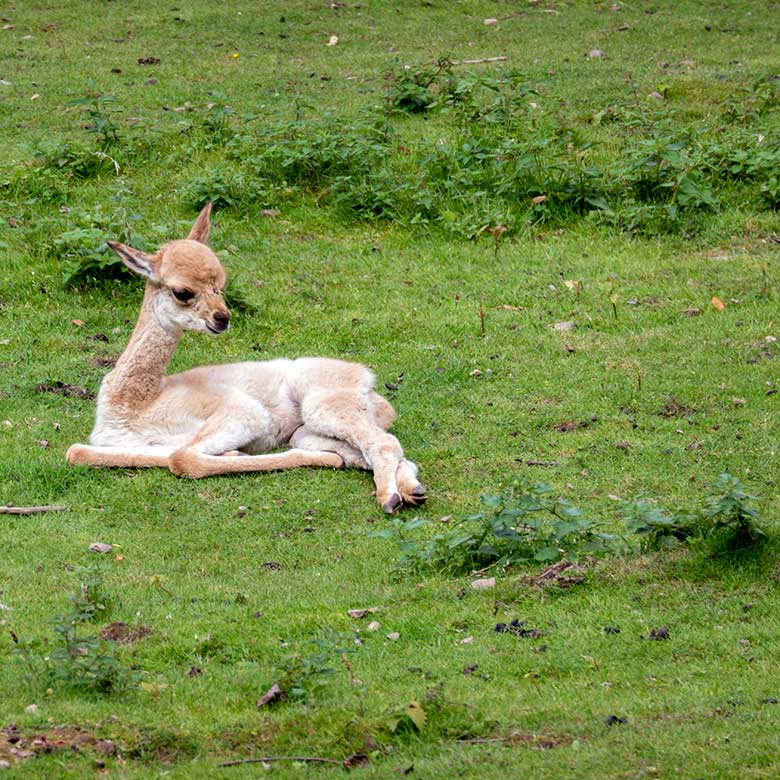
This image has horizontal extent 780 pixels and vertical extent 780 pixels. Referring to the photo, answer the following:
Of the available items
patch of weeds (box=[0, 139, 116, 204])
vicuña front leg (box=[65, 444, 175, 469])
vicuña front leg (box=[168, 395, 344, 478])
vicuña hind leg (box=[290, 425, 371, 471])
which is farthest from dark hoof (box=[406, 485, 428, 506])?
patch of weeds (box=[0, 139, 116, 204])

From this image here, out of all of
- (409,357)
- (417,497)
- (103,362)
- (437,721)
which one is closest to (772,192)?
(409,357)

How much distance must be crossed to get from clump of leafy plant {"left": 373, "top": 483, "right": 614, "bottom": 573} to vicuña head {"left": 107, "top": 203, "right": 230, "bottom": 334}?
206 centimetres

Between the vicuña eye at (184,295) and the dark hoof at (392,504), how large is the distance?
1.77m

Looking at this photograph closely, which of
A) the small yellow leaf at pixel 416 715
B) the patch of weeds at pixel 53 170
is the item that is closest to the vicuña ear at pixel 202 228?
the patch of weeds at pixel 53 170

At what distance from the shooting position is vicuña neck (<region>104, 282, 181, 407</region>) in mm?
8344

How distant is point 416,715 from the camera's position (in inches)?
198

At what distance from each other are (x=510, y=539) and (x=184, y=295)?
8.77 ft

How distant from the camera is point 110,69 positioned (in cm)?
1584

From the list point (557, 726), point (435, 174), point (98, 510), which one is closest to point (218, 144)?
point (435, 174)

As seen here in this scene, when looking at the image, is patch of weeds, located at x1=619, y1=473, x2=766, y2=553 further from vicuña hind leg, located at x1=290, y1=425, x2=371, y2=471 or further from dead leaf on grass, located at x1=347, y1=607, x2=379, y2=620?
vicuña hind leg, located at x1=290, y1=425, x2=371, y2=471

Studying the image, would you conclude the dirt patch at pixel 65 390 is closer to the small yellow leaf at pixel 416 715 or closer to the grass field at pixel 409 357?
the grass field at pixel 409 357

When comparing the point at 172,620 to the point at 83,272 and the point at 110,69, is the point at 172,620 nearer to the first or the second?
the point at 83,272

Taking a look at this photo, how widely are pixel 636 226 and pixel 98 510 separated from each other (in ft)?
19.7

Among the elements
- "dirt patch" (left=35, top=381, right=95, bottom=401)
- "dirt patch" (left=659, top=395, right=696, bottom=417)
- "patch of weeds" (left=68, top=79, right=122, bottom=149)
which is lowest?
"dirt patch" (left=35, top=381, right=95, bottom=401)
